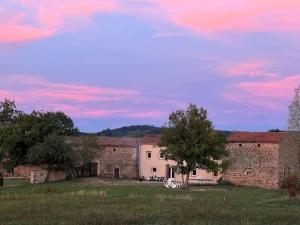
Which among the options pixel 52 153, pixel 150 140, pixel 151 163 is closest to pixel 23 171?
pixel 52 153

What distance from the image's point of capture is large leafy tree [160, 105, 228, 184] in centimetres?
6550

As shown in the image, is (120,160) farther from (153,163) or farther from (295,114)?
(295,114)

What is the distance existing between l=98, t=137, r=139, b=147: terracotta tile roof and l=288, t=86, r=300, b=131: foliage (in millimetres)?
23046

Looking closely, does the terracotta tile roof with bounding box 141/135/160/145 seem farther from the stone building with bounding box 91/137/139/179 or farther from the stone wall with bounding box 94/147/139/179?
the stone wall with bounding box 94/147/139/179

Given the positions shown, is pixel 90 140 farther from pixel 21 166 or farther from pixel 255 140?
pixel 255 140

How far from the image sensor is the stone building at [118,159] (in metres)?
85.9

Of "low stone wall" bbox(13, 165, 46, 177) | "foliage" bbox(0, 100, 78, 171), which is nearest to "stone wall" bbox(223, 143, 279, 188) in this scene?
"foliage" bbox(0, 100, 78, 171)

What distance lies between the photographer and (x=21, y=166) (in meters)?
90.1

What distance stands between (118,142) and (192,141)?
75.3ft

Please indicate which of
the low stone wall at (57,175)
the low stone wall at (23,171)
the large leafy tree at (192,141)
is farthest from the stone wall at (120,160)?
the large leafy tree at (192,141)

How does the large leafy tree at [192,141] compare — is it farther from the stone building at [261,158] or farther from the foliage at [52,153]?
the foliage at [52,153]

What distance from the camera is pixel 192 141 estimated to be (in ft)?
216

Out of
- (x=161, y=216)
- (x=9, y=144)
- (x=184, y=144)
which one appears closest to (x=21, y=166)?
(x=9, y=144)

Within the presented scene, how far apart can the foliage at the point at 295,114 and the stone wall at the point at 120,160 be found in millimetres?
23082
